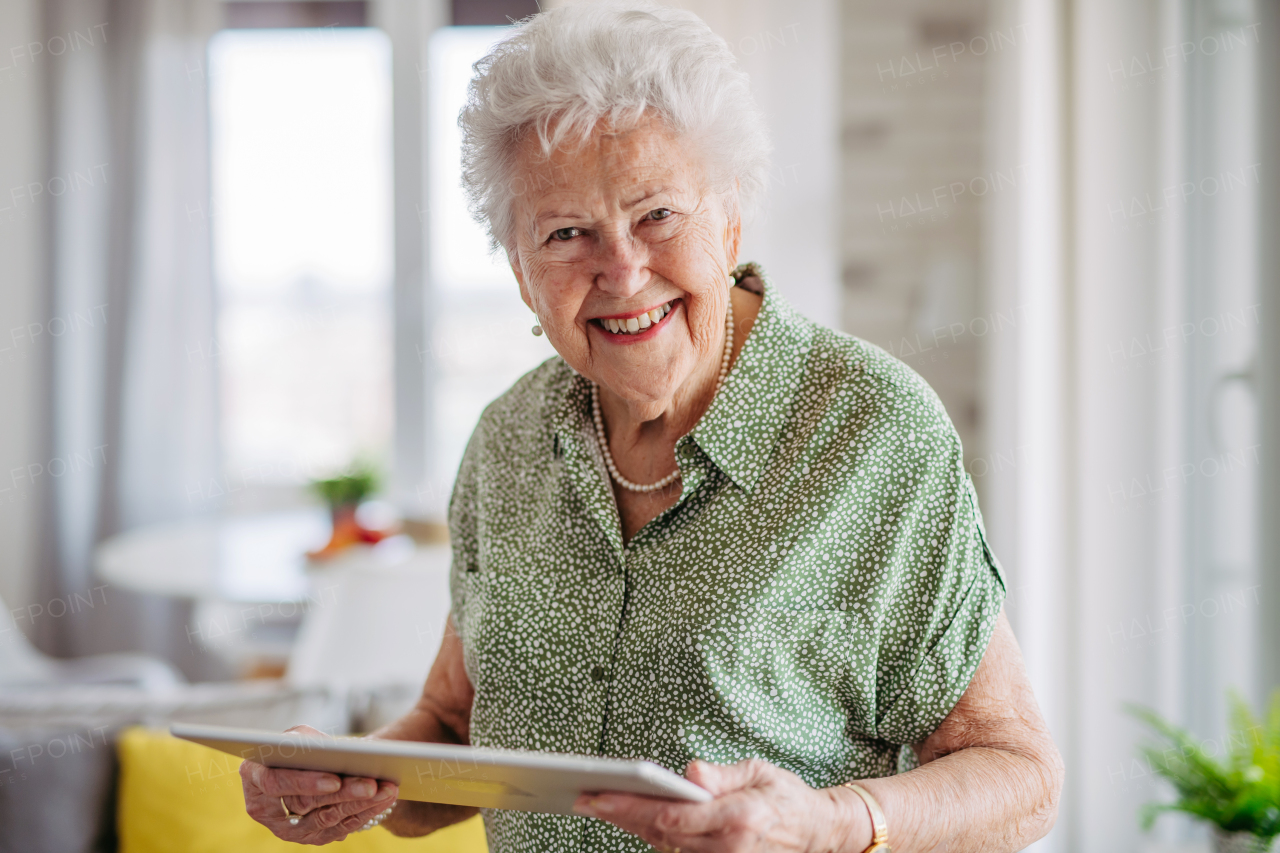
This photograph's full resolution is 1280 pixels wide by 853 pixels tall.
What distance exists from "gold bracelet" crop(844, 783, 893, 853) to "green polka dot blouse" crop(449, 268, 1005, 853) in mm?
119

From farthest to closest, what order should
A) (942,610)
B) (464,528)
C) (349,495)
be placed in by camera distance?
(349,495)
(464,528)
(942,610)

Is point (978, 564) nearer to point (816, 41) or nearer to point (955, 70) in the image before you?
point (816, 41)

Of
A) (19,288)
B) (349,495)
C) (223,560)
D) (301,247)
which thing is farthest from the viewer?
(301,247)

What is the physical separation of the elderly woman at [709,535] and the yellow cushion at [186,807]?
0.82 m

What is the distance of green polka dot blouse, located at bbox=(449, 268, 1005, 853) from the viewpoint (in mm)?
861

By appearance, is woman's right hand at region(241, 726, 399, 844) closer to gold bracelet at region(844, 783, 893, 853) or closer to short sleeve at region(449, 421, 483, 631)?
short sleeve at region(449, 421, 483, 631)

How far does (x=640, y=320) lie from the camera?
91cm

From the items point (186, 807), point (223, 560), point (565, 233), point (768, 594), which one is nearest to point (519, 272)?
point (565, 233)

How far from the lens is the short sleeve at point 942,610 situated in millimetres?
852

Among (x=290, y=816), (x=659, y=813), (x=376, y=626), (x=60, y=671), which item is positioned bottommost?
(x=60, y=671)

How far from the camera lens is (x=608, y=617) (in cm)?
93

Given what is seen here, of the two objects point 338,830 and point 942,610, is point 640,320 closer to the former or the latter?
point 942,610

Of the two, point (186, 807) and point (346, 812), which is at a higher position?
point (346, 812)

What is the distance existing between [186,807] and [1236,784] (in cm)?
178
